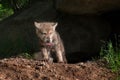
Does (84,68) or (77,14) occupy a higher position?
(77,14)

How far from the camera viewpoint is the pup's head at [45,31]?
32.2ft

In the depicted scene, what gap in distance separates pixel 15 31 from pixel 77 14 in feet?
5.29

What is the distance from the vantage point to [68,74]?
26.9 feet

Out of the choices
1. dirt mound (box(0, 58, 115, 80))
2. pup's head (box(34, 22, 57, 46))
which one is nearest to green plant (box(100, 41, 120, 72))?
dirt mound (box(0, 58, 115, 80))

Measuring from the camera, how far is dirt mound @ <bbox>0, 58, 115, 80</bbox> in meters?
7.96

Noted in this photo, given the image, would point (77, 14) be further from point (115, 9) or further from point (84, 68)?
point (84, 68)

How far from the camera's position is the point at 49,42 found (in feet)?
→ 32.2

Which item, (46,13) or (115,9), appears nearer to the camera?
(115,9)

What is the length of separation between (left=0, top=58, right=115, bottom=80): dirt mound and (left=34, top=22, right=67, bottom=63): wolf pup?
1.17m

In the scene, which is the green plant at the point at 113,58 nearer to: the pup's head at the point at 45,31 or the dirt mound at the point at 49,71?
the dirt mound at the point at 49,71

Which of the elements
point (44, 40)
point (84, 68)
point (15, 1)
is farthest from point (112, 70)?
point (15, 1)

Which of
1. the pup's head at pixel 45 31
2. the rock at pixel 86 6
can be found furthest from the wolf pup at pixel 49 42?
the rock at pixel 86 6

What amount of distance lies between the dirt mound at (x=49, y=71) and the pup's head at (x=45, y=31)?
1173mm

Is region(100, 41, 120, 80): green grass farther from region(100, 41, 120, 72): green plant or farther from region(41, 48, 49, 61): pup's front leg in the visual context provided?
region(41, 48, 49, 61): pup's front leg
